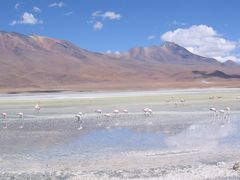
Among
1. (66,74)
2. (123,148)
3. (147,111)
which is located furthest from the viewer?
(66,74)

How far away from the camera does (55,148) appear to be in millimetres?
17547

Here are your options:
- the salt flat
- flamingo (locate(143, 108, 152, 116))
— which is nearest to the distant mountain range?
flamingo (locate(143, 108, 152, 116))

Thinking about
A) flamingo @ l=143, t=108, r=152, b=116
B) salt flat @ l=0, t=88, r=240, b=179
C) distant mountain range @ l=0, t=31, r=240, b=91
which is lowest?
salt flat @ l=0, t=88, r=240, b=179

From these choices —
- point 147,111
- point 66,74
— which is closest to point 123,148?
point 147,111

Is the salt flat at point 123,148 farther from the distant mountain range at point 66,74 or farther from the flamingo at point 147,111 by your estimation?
the distant mountain range at point 66,74

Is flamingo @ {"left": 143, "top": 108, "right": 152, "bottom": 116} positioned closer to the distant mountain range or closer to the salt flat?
the salt flat

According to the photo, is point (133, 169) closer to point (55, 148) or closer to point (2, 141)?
point (55, 148)

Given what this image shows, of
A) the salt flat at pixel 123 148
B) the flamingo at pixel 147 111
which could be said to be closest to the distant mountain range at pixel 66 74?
the flamingo at pixel 147 111

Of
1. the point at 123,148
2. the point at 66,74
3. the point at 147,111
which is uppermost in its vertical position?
the point at 66,74

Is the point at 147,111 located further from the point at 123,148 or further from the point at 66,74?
the point at 66,74

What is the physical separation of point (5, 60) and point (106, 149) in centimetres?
14840

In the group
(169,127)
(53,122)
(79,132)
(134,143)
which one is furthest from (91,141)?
(53,122)

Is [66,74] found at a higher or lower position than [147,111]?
higher

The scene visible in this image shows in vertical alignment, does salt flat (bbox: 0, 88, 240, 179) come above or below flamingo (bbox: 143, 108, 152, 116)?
below
